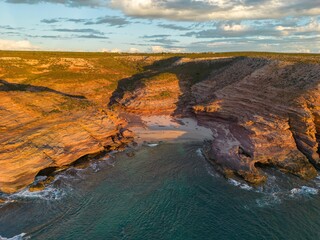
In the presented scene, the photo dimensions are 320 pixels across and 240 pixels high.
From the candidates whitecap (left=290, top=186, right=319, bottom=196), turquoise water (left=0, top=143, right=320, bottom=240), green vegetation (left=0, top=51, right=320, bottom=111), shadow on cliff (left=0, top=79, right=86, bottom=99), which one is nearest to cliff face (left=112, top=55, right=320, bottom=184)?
turquoise water (left=0, top=143, right=320, bottom=240)

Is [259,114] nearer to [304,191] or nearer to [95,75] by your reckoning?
[304,191]

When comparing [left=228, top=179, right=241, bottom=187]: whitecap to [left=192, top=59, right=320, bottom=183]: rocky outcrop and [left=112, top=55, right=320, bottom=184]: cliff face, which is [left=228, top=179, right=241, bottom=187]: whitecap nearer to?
[left=112, top=55, right=320, bottom=184]: cliff face

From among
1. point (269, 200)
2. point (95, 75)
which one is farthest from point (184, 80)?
point (269, 200)

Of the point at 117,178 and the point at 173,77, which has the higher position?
the point at 173,77

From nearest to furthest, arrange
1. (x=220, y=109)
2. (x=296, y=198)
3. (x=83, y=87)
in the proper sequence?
(x=296, y=198) → (x=220, y=109) → (x=83, y=87)

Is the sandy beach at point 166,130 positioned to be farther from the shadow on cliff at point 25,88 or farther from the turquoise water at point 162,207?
the shadow on cliff at point 25,88

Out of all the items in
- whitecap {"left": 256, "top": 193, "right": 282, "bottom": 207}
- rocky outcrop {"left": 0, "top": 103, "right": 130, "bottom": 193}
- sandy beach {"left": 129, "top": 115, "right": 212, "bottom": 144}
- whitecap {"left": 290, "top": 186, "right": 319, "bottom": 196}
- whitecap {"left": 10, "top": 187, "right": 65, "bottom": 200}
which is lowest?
whitecap {"left": 10, "top": 187, "right": 65, "bottom": 200}

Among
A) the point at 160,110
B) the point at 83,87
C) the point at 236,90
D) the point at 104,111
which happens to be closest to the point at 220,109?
the point at 236,90

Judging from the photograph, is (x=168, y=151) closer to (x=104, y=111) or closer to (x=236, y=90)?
(x=104, y=111)
